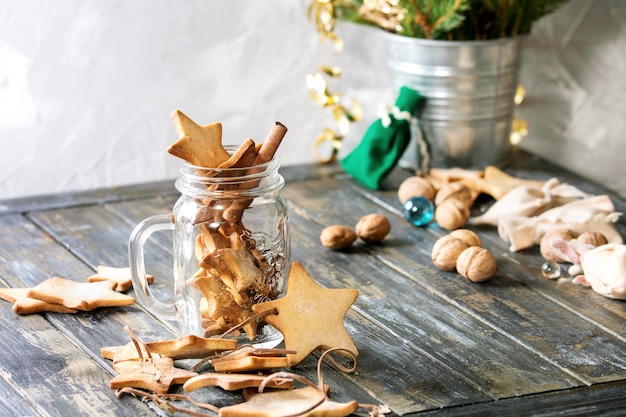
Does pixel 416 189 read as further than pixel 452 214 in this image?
Yes

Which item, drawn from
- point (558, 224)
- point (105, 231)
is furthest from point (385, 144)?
point (105, 231)

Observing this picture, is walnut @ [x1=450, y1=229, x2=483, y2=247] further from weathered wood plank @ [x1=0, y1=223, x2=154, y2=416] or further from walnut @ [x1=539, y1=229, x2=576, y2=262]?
weathered wood plank @ [x1=0, y1=223, x2=154, y2=416]

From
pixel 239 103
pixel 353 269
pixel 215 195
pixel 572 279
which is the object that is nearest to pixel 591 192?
pixel 572 279

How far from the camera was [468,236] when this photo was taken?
4.02ft

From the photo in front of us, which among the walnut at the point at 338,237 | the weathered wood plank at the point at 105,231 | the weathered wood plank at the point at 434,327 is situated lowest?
the weathered wood plank at the point at 105,231

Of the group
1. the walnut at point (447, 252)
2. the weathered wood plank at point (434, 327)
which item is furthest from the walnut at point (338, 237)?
the walnut at point (447, 252)

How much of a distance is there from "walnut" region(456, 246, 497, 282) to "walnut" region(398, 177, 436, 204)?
276 mm

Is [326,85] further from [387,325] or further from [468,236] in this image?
[387,325]

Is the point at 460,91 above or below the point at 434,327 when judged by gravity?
above

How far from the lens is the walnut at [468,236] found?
1219 millimetres

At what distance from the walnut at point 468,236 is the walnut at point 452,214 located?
0.25 feet

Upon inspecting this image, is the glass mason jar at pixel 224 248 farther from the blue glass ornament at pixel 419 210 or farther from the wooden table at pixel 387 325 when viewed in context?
the blue glass ornament at pixel 419 210

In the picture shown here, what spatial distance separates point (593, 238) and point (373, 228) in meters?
0.29

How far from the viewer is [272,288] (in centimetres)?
94
